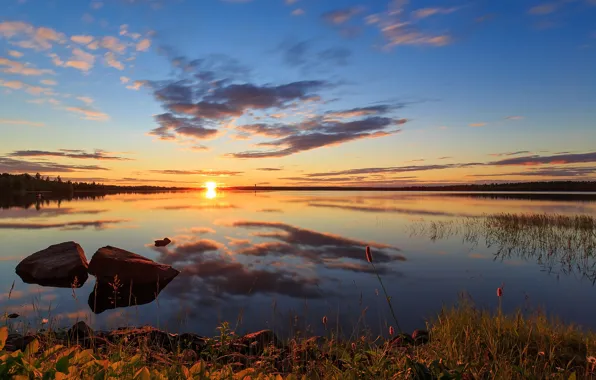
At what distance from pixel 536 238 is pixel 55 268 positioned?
3223 centimetres

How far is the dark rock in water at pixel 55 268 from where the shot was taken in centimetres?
1697

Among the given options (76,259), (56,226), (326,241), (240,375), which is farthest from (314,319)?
(56,226)

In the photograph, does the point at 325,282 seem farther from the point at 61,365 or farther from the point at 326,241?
the point at 61,365

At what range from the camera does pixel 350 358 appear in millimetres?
5215

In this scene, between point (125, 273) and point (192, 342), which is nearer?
point (192, 342)

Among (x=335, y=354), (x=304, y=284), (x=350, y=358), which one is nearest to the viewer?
(x=350, y=358)

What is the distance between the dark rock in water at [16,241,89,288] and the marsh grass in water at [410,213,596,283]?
24231mm

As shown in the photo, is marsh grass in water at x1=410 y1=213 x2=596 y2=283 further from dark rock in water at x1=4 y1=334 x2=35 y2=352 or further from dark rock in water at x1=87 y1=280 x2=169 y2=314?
dark rock in water at x1=4 y1=334 x2=35 y2=352

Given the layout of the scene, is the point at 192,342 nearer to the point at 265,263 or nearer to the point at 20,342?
the point at 20,342

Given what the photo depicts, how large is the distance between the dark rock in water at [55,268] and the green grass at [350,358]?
979cm

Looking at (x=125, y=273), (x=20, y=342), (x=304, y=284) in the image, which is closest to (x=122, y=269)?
(x=125, y=273)

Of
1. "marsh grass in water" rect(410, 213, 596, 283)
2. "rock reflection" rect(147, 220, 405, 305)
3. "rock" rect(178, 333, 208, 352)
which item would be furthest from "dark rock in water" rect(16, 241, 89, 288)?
"marsh grass in water" rect(410, 213, 596, 283)

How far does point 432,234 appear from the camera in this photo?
3069 cm

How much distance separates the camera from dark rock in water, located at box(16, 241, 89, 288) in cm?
1697
